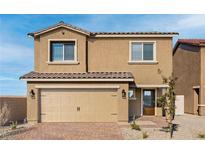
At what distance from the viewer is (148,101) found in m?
24.5

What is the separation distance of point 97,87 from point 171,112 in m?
6.60

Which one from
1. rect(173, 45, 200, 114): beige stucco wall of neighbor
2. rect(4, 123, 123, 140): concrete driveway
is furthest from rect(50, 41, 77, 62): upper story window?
rect(173, 45, 200, 114): beige stucco wall of neighbor

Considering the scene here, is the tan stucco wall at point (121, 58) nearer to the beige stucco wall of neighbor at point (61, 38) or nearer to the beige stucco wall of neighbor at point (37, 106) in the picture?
the beige stucco wall of neighbor at point (61, 38)

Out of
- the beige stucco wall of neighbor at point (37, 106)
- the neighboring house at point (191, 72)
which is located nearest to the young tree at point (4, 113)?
the beige stucco wall of neighbor at point (37, 106)

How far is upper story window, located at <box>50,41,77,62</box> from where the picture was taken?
23406 millimetres

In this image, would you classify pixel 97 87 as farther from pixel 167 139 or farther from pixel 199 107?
pixel 199 107

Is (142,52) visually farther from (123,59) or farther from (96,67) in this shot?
(96,67)

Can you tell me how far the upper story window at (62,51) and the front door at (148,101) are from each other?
695 centimetres

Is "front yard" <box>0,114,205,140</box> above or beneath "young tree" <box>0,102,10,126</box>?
beneath

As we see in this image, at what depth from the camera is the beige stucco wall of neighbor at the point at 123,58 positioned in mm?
23953

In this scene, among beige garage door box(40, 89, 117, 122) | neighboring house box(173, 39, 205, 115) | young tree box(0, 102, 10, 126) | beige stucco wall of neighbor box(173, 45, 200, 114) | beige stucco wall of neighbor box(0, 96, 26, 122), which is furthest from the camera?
beige stucco wall of neighbor box(173, 45, 200, 114)

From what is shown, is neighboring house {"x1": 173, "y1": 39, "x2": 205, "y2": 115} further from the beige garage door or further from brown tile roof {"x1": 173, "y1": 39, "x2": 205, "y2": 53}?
the beige garage door

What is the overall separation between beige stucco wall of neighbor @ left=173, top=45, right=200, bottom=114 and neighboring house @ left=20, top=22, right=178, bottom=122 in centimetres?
483

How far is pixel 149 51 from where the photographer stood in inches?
943
